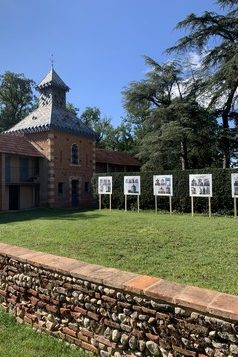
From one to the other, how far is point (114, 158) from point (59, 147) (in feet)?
29.1

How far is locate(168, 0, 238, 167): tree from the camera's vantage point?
74.5 ft

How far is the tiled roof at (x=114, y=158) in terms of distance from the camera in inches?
1291


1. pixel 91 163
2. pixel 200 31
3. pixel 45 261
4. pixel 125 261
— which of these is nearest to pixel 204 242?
pixel 125 261

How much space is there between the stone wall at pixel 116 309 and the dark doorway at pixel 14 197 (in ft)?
68.8

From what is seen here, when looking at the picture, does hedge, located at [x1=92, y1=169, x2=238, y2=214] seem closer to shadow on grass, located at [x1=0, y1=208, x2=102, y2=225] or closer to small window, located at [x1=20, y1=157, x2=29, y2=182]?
shadow on grass, located at [x1=0, y1=208, x2=102, y2=225]

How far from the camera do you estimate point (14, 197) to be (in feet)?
82.5

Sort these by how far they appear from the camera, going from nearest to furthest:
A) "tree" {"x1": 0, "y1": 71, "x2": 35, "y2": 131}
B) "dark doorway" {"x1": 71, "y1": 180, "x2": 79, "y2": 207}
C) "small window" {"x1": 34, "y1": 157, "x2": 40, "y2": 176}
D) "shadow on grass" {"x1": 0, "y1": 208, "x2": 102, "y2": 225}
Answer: "shadow on grass" {"x1": 0, "y1": 208, "x2": 102, "y2": 225}, "small window" {"x1": 34, "y1": 157, "x2": 40, "y2": 176}, "dark doorway" {"x1": 71, "y1": 180, "x2": 79, "y2": 207}, "tree" {"x1": 0, "y1": 71, "x2": 35, "y2": 131}

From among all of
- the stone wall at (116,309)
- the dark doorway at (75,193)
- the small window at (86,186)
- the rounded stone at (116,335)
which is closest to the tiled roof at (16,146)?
the dark doorway at (75,193)

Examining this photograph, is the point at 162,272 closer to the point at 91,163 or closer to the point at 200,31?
the point at 200,31

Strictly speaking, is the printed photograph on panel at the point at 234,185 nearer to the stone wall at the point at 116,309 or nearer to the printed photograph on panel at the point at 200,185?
the printed photograph on panel at the point at 200,185

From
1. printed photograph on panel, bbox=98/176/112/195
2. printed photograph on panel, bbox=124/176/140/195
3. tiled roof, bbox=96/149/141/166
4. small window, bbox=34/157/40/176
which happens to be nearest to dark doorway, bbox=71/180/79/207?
small window, bbox=34/157/40/176

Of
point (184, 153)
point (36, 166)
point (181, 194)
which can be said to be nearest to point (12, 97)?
point (36, 166)

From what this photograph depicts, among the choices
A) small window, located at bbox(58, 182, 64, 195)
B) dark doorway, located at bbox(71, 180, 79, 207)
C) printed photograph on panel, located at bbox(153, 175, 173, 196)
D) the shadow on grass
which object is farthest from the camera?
dark doorway, located at bbox(71, 180, 79, 207)

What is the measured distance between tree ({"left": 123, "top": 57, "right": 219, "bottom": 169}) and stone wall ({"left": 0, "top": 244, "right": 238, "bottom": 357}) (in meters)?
21.3
